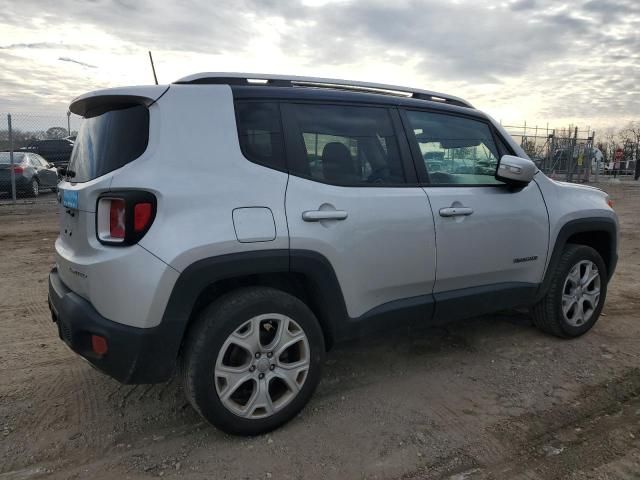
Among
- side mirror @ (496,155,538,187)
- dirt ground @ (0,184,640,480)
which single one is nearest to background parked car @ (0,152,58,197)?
dirt ground @ (0,184,640,480)

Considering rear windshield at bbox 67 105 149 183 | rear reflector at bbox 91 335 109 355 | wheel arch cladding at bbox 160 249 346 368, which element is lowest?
rear reflector at bbox 91 335 109 355

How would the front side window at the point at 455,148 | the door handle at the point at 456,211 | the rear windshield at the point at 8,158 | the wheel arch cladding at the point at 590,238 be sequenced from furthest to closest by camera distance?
1. the rear windshield at the point at 8,158
2. the wheel arch cladding at the point at 590,238
3. the front side window at the point at 455,148
4. the door handle at the point at 456,211

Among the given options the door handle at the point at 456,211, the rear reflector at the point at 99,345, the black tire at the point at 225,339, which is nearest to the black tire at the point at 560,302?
the door handle at the point at 456,211

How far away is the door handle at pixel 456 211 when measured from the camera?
10.9 ft

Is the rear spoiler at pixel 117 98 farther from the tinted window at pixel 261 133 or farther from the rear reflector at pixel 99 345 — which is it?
the rear reflector at pixel 99 345

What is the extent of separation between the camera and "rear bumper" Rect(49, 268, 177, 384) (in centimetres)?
243

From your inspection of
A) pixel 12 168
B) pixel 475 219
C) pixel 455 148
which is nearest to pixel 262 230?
pixel 475 219

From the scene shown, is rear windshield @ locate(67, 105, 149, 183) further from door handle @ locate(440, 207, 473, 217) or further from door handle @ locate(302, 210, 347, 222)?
door handle @ locate(440, 207, 473, 217)

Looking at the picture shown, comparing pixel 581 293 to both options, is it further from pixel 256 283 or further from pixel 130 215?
pixel 130 215

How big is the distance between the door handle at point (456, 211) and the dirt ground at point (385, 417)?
0.92 meters

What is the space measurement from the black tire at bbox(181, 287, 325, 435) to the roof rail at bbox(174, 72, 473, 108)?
45.9 inches

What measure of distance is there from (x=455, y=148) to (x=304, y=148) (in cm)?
131

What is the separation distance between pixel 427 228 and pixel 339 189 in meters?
0.66

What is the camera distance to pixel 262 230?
2.64 meters
